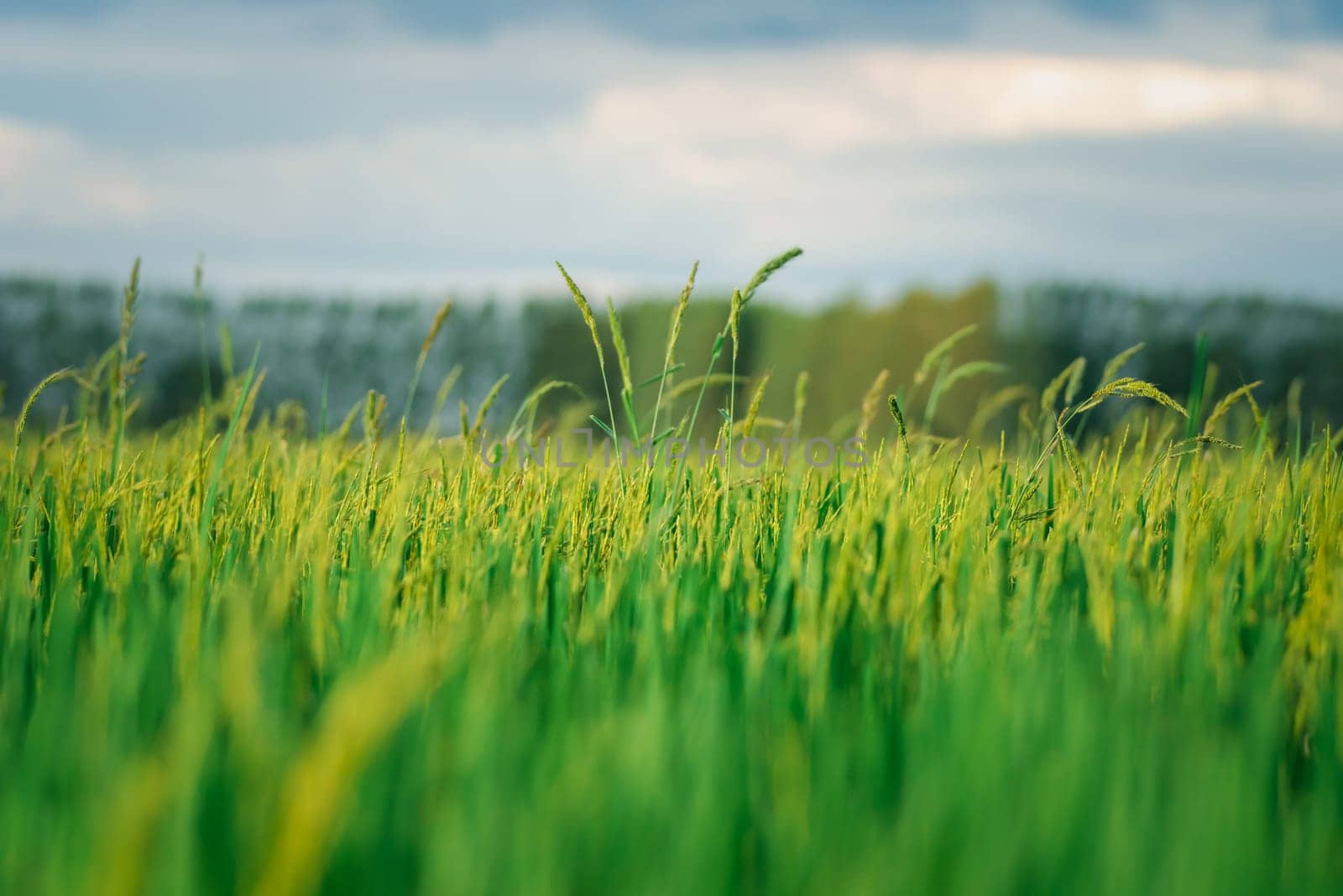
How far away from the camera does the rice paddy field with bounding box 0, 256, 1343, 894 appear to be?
0.82 meters

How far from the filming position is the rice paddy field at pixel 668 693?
2.71 ft

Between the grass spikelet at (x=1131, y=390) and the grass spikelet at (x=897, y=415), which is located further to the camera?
the grass spikelet at (x=1131, y=390)

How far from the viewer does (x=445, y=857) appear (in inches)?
30.6

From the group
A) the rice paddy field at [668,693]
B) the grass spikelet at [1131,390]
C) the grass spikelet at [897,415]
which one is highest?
the grass spikelet at [1131,390]

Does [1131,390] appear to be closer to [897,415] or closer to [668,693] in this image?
[897,415]

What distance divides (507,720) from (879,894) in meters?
0.45

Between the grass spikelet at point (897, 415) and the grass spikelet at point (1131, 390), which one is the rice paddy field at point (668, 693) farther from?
the grass spikelet at point (1131, 390)

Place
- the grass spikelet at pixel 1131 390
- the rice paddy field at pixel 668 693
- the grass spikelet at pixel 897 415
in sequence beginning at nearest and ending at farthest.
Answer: the rice paddy field at pixel 668 693
the grass spikelet at pixel 897 415
the grass spikelet at pixel 1131 390

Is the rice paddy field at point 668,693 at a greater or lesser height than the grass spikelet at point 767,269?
lesser

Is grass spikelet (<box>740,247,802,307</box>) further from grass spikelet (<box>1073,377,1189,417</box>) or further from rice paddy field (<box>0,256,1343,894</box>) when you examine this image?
grass spikelet (<box>1073,377,1189,417</box>)

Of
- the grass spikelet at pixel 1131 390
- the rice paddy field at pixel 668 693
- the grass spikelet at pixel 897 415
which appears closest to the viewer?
the rice paddy field at pixel 668 693

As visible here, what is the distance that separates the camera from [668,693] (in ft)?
3.85

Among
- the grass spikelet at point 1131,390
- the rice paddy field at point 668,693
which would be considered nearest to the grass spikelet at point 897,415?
the rice paddy field at point 668,693

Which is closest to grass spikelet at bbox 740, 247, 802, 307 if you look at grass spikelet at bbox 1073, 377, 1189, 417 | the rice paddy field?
the rice paddy field
